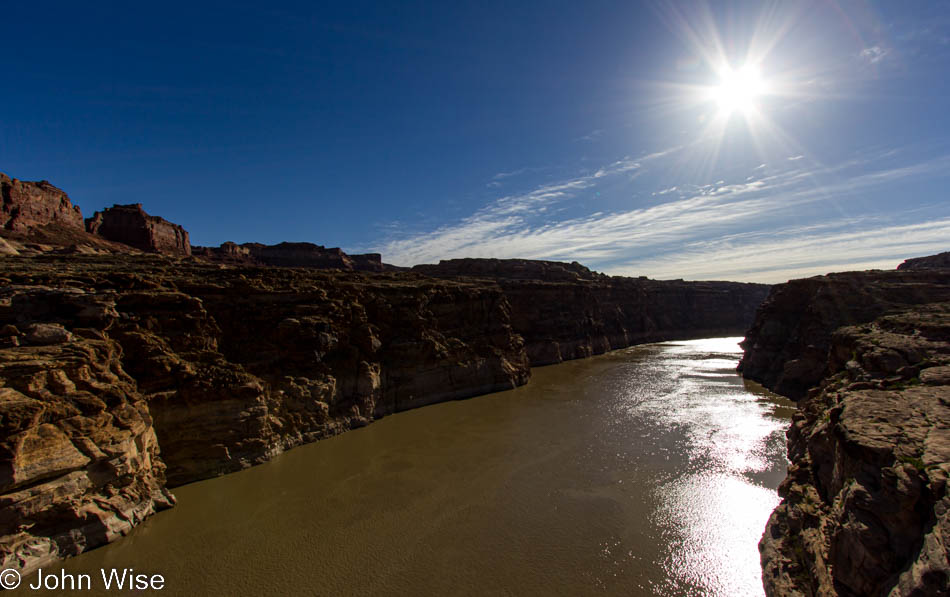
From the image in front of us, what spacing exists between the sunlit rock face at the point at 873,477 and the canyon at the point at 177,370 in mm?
19777

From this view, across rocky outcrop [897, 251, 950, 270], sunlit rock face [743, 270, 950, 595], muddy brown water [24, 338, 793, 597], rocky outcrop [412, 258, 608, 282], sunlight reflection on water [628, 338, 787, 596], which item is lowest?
sunlight reflection on water [628, 338, 787, 596]

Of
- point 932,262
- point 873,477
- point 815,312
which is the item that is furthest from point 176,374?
point 932,262

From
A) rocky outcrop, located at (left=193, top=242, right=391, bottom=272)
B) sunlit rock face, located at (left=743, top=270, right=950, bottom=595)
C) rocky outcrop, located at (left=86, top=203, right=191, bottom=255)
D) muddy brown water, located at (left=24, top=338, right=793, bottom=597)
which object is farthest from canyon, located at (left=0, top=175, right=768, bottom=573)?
rocky outcrop, located at (left=193, top=242, right=391, bottom=272)

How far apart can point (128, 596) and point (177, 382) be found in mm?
8453

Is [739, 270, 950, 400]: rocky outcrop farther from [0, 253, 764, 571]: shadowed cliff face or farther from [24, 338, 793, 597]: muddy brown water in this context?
[0, 253, 764, 571]: shadowed cliff face

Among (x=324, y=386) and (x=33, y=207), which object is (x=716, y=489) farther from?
(x=33, y=207)

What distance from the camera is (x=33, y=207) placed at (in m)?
45.5

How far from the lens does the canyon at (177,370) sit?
1174 centimetres

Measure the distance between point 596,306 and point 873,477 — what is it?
2303 inches

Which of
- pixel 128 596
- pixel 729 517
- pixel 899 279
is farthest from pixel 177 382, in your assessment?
pixel 899 279

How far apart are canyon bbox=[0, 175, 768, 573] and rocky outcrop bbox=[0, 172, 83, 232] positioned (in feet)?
2.14

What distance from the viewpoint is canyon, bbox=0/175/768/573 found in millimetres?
11742

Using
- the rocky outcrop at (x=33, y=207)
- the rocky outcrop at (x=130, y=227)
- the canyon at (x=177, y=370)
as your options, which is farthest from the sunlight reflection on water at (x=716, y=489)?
the rocky outcrop at (x=130, y=227)

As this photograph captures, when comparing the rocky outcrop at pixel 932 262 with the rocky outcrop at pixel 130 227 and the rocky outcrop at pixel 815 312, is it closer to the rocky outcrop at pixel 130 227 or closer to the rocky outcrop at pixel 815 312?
the rocky outcrop at pixel 815 312
